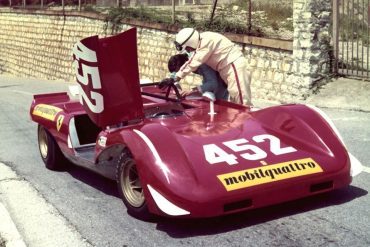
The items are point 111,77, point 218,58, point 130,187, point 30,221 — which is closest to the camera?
point 130,187

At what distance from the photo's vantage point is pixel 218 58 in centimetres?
701

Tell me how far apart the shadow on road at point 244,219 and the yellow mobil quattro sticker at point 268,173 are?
0.38 m

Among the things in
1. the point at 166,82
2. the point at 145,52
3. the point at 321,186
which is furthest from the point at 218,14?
the point at 321,186

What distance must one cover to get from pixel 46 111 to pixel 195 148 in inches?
111

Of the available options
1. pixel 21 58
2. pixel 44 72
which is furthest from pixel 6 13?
pixel 44 72

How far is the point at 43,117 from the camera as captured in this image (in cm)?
689

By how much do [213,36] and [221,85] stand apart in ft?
1.97

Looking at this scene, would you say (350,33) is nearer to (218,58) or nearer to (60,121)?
(218,58)

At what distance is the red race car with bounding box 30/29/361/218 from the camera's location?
4.35 m

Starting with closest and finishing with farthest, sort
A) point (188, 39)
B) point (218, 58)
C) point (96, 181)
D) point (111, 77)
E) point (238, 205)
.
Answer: point (238, 205)
point (111, 77)
point (96, 181)
point (188, 39)
point (218, 58)

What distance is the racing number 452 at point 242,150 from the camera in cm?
460

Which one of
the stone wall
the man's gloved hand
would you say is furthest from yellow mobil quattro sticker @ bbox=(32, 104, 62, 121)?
the stone wall

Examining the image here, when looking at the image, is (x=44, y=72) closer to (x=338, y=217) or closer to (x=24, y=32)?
(x=24, y=32)

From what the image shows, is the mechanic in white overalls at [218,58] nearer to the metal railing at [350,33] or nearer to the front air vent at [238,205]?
the front air vent at [238,205]
